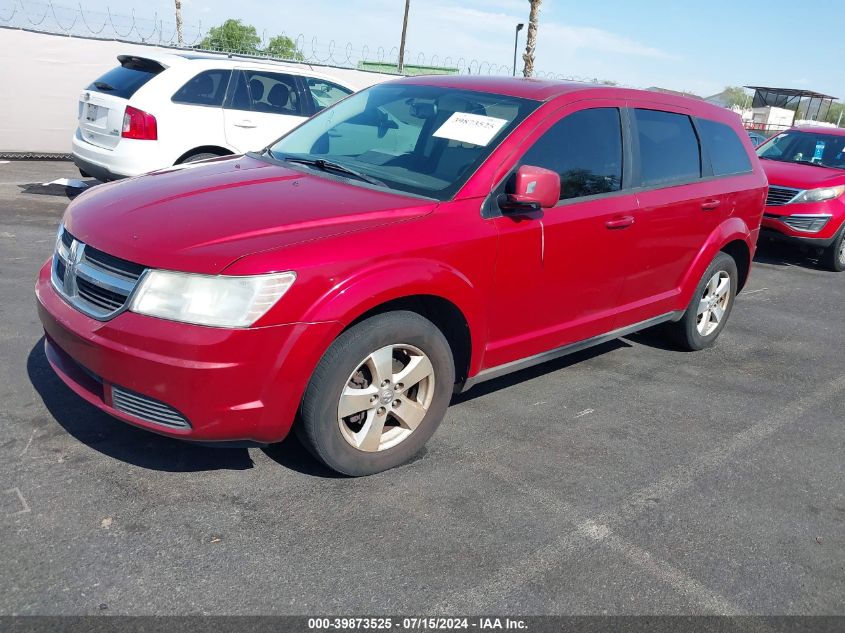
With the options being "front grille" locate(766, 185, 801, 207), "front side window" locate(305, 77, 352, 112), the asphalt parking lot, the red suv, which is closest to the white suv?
"front side window" locate(305, 77, 352, 112)

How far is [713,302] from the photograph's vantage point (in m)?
5.71

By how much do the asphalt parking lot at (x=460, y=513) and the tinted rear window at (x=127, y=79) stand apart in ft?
13.4

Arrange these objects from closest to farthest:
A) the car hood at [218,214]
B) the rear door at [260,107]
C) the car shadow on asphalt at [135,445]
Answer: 1. the car hood at [218,214]
2. the car shadow on asphalt at [135,445]
3. the rear door at [260,107]

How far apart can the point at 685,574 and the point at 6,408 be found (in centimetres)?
325

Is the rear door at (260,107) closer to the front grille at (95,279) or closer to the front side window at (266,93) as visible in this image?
the front side window at (266,93)

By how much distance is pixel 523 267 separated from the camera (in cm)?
385

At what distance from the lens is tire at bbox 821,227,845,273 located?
9703 mm

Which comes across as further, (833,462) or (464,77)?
(464,77)

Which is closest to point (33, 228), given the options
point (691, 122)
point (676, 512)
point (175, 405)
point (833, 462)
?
point (175, 405)

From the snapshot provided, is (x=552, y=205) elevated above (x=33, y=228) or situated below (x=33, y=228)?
above

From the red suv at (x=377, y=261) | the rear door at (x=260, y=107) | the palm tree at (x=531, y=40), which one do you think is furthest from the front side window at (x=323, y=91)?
the palm tree at (x=531, y=40)

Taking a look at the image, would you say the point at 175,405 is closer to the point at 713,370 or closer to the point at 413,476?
the point at 413,476

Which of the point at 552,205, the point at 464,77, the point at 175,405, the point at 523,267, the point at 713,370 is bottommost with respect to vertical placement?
the point at 713,370

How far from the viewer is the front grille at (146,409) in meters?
2.96
